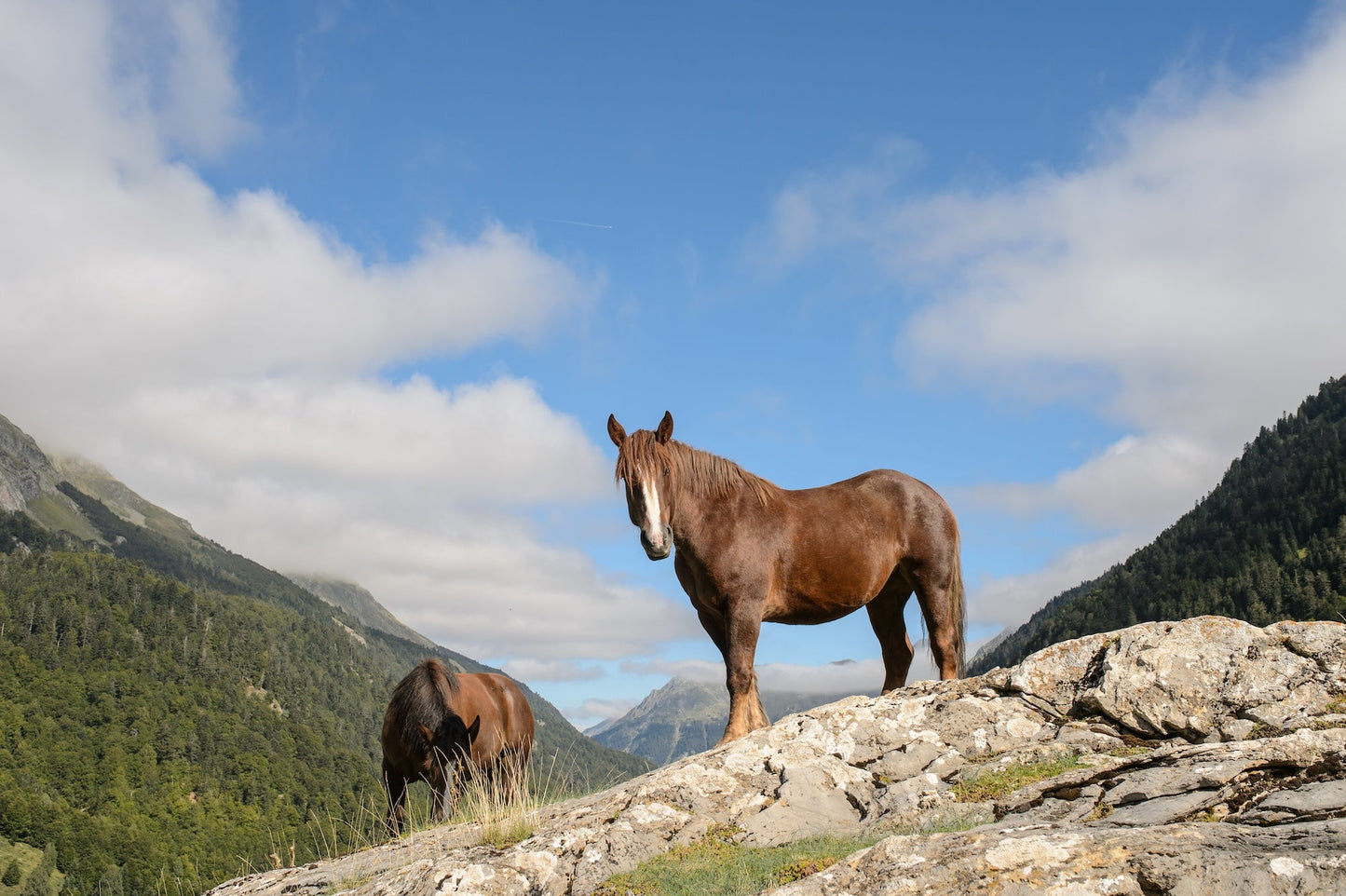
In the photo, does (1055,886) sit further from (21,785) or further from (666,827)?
(21,785)

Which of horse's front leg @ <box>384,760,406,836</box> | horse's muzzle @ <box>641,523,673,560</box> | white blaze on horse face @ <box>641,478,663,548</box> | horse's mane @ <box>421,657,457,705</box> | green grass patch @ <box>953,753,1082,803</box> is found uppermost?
white blaze on horse face @ <box>641,478,663,548</box>

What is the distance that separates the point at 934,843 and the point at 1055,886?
0.58 m

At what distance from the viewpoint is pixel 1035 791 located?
17.4ft

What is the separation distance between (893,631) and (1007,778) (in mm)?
4191

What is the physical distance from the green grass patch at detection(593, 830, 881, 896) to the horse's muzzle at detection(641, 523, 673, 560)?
269cm

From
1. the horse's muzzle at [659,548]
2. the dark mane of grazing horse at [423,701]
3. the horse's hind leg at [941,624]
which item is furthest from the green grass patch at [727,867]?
the dark mane of grazing horse at [423,701]

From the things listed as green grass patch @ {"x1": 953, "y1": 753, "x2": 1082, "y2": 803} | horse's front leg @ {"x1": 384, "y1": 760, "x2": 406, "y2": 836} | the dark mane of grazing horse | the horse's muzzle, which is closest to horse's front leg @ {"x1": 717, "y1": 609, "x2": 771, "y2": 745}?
the horse's muzzle

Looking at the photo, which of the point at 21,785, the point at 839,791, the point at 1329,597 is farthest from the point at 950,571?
the point at 21,785

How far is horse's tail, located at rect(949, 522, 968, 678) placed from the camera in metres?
9.55

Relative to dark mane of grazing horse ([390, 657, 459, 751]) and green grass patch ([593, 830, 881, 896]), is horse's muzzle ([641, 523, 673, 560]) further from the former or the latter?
dark mane of grazing horse ([390, 657, 459, 751])

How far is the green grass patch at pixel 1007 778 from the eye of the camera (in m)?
5.56

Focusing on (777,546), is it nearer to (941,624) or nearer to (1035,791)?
(941,624)

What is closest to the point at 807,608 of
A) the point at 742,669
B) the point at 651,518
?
the point at 742,669

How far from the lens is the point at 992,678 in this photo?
737 centimetres
